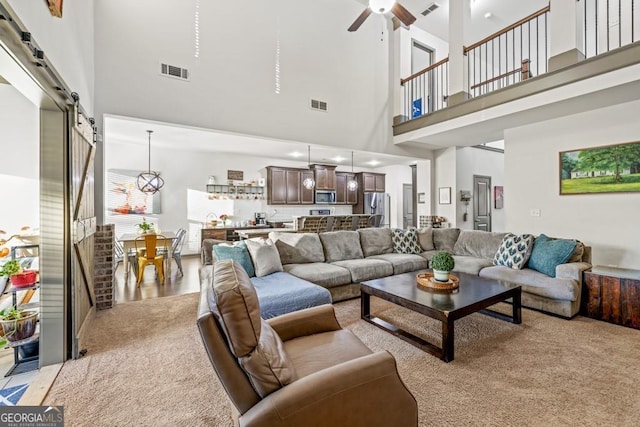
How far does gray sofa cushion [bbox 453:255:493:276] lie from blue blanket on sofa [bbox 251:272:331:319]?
7.32 feet


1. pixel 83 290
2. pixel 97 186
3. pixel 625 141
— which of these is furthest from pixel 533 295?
pixel 97 186

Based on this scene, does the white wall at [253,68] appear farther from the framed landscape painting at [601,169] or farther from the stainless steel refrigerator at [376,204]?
the framed landscape painting at [601,169]

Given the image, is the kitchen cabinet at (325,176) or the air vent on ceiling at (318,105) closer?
the air vent on ceiling at (318,105)

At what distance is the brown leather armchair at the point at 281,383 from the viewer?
1.09 m

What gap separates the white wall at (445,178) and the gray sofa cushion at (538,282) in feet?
10.5

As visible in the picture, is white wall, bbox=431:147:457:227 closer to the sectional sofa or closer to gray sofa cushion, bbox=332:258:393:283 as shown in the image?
the sectional sofa

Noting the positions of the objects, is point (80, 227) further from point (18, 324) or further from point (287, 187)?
point (287, 187)

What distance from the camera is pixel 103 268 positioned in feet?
11.8

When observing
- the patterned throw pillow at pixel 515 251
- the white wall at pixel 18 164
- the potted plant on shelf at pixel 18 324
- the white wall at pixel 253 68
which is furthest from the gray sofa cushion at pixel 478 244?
the white wall at pixel 18 164

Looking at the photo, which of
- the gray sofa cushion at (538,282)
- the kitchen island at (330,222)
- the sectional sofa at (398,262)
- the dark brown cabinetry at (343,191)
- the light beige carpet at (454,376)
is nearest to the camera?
the light beige carpet at (454,376)

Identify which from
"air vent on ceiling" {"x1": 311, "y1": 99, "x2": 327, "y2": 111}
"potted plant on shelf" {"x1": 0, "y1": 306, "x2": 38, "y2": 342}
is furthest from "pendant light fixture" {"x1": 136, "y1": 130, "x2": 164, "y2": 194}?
"potted plant on shelf" {"x1": 0, "y1": 306, "x2": 38, "y2": 342}

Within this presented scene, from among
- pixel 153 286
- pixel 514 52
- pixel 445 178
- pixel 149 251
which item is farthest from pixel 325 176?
pixel 153 286

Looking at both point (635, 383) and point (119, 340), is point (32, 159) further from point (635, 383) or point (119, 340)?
point (635, 383)
